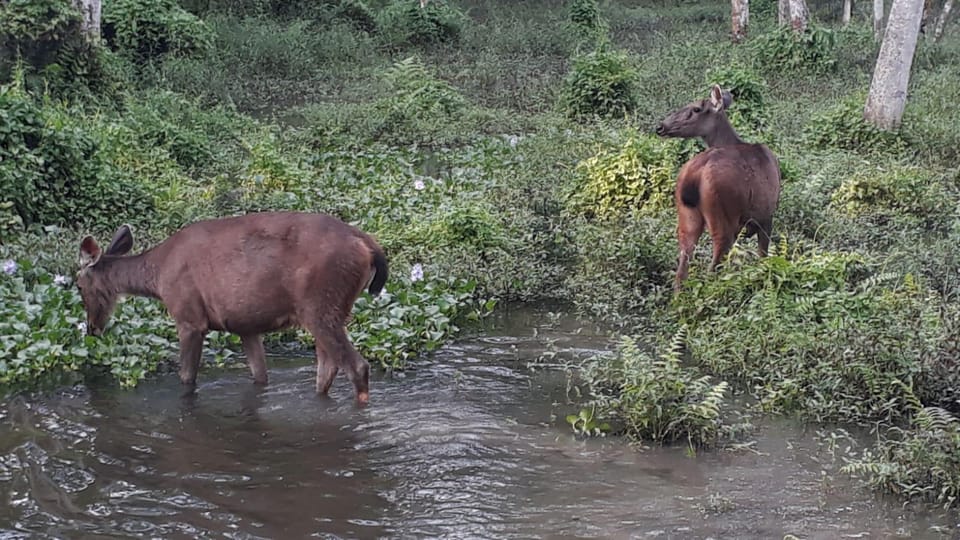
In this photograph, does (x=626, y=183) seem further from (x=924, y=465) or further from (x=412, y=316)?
(x=924, y=465)

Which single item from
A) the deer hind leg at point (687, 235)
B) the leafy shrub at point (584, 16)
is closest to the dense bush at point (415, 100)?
the deer hind leg at point (687, 235)

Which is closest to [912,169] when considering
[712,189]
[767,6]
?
[712,189]

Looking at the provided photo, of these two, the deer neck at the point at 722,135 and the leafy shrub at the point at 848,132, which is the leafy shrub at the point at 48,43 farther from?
the leafy shrub at the point at 848,132

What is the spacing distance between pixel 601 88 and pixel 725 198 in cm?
892

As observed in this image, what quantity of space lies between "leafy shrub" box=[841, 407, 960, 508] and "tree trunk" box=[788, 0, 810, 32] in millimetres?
18064

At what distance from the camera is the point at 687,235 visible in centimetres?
1038

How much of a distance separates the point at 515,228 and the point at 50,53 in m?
8.03

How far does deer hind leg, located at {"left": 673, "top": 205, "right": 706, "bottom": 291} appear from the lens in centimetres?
1030

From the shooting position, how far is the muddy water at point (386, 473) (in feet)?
20.8

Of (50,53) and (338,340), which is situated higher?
(50,53)

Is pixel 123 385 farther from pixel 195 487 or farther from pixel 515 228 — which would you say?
pixel 515 228

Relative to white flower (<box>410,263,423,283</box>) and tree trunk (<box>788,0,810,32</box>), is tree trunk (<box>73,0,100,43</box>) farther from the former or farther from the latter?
tree trunk (<box>788,0,810,32</box>)

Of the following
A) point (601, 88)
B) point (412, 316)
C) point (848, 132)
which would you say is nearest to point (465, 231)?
point (412, 316)

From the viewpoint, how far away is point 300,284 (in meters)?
7.84
